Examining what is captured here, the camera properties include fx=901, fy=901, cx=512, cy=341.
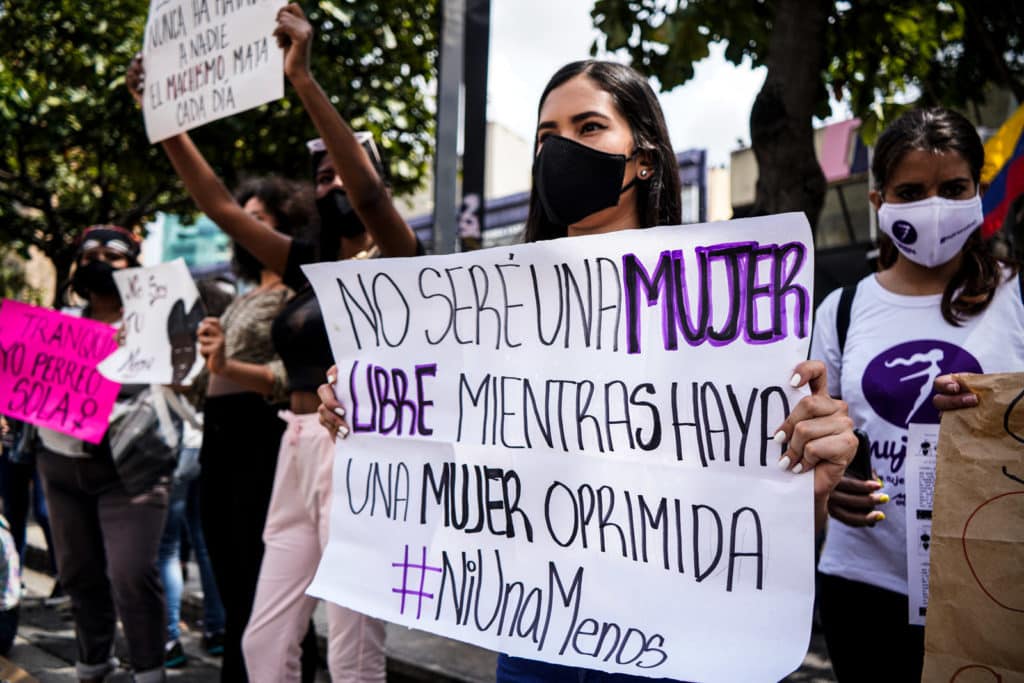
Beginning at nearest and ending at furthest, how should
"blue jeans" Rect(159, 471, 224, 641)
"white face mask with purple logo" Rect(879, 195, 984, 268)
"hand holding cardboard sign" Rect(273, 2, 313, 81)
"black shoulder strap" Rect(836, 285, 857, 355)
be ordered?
"white face mask with purple logo" Rect(879, 195, 984, 268) → "black shoulder strap" Rect(836, 285, 857, 355) → "hand holding cardboard sign" Rect(273, 2, 313, 81) → "blue jeans" Rect(159, 471, 224, 641)

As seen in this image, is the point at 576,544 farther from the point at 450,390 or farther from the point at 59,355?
the point at 59,355

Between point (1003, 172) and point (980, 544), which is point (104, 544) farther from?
point (1003, 172)

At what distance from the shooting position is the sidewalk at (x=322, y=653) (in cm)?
410

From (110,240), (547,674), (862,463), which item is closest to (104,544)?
(110,240)

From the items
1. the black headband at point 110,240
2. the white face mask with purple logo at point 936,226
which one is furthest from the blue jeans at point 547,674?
the black headband at point 110,240

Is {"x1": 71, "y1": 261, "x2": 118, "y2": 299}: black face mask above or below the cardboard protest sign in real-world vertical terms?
above

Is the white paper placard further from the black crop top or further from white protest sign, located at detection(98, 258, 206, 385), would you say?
white protest sign, located at detection(98, 258, 206, 385)

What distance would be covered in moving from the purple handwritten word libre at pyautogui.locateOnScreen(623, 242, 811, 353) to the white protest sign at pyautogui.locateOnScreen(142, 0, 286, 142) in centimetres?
167

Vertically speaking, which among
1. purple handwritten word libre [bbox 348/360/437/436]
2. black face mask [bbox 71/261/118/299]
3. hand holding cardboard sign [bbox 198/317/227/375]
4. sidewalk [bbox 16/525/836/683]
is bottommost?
sidewalk [bbox 16/525/836/683]

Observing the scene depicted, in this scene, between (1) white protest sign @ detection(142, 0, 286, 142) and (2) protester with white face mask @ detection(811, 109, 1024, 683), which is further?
(1) white protest sign @ detection(142, 0, 286, 142)

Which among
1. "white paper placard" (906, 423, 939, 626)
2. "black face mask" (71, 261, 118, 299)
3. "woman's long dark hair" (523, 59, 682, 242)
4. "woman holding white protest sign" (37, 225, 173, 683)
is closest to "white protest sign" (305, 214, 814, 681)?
"woman's long dark hair" (523, 59, 682, 242)

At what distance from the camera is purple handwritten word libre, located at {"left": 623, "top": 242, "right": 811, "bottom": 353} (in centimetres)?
143

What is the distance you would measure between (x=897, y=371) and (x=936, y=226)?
339 mm

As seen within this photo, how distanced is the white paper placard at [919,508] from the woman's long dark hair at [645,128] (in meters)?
0.68
